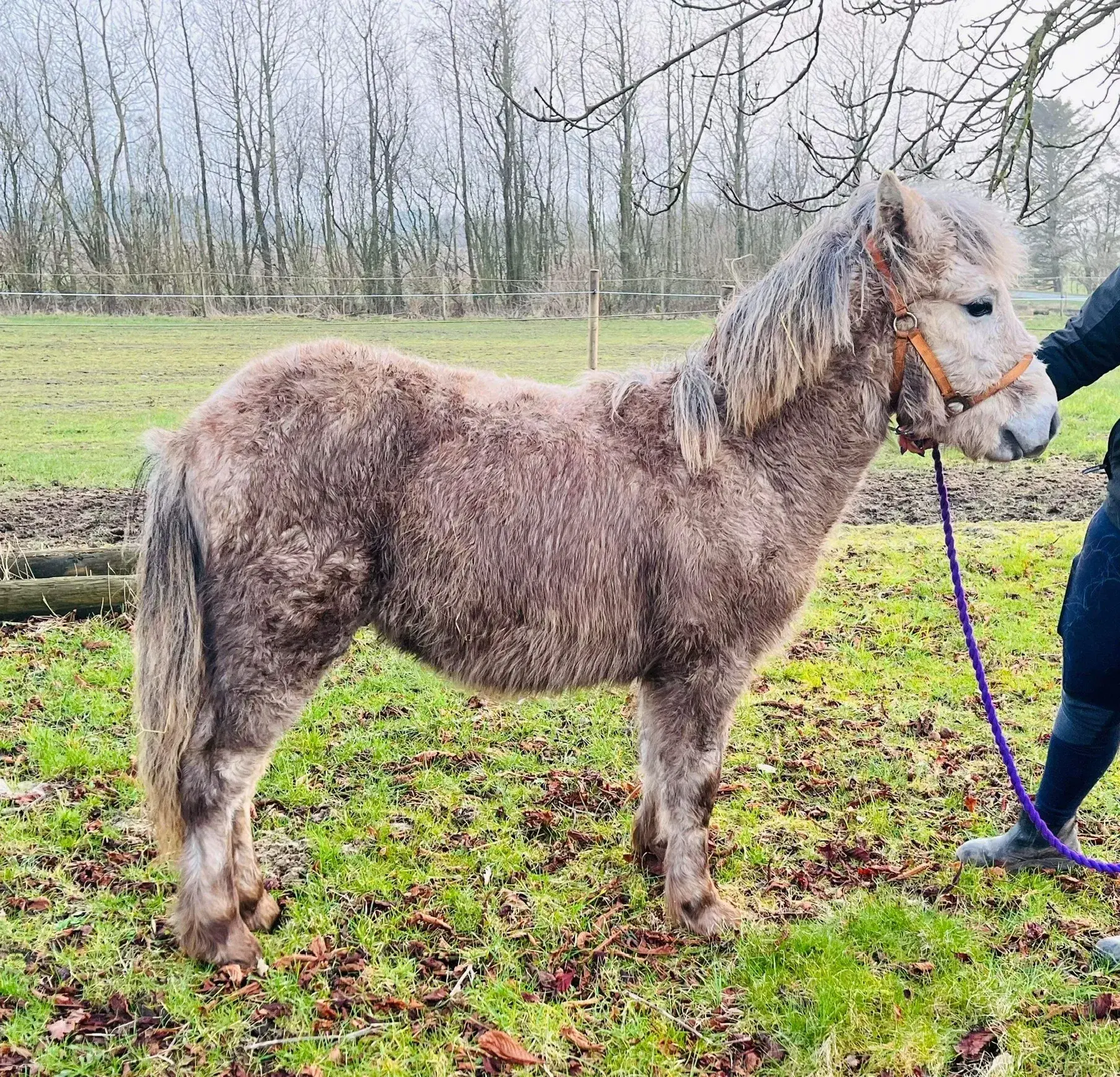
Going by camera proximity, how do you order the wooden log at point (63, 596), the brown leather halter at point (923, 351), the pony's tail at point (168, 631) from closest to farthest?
1. the pony's tail at point (168, 631)
2. the brown leather halter at point (923, 351)
3. the wooden log at point (63, 596)

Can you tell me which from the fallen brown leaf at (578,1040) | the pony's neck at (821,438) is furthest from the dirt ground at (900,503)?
the fallen brown leaf at (578,1040)

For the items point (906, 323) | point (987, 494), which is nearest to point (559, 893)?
point (906, 323)

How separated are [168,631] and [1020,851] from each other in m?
2.99

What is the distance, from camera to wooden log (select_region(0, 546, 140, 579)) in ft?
16.5

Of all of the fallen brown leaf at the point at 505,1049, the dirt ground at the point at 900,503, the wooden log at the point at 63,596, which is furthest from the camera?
the dirt ground at the point at 900,503

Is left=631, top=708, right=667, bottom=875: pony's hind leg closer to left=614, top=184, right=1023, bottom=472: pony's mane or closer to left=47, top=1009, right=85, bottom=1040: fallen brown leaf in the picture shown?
left=614, top=184, right=1023, bottom=472: pony's mane

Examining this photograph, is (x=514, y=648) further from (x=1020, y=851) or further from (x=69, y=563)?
(x=69, y=563)

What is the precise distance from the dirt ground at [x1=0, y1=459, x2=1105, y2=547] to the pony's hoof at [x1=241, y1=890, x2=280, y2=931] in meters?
3.73

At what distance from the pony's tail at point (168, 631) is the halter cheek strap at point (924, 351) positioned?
2190 millimetres

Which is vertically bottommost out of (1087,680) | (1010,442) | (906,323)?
(1087,680)

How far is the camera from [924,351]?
249cm

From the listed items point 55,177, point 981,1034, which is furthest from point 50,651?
point 55,177

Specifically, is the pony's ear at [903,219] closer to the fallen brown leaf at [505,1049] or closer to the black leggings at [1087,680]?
the black leggings at [1087,680]

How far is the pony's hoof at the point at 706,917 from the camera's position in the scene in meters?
2.63
